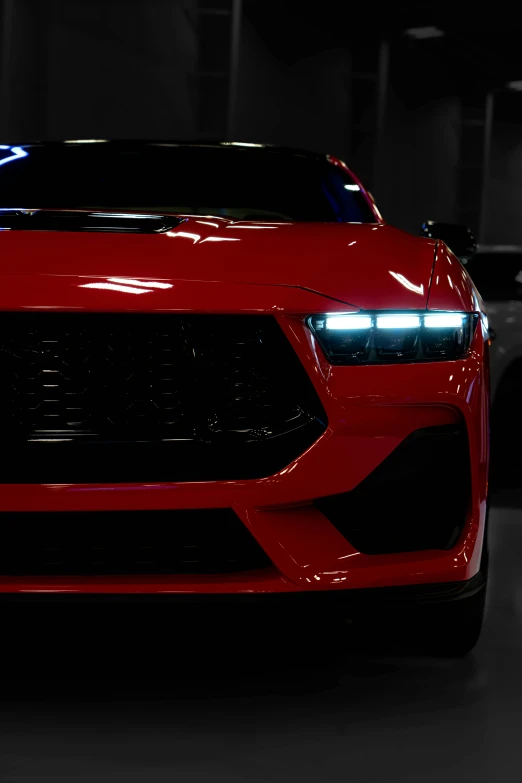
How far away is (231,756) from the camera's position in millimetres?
2242

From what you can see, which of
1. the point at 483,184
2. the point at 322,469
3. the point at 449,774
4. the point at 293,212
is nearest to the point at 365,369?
the point at 322,469

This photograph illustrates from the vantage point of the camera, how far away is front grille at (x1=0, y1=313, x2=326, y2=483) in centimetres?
231

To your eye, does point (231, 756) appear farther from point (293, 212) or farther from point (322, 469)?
point (293, 212)

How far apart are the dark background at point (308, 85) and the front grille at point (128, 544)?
7.48 metres

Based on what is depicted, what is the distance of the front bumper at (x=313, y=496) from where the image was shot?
2295 mm

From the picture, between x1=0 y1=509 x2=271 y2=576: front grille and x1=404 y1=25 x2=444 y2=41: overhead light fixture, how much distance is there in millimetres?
19192

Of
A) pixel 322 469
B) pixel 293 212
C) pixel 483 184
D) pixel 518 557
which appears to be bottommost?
pixel 518 557

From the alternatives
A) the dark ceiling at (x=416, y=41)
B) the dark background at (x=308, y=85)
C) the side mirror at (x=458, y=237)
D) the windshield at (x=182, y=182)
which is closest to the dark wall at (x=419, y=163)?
the dark background at (x=308, y=85)

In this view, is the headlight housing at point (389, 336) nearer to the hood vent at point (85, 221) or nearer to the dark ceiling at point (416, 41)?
the hood vent at point (85, 221)

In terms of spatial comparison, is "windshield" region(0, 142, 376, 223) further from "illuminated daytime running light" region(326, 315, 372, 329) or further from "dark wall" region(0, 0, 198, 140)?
"dark wall" region(0, 0, 198, 140)

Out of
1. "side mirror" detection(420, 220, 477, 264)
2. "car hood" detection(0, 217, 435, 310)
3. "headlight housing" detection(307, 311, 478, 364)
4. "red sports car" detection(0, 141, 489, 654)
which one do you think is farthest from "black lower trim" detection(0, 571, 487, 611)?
"side mirror" detection(420, 220, 477, 264)

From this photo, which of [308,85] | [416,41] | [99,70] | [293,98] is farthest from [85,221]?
[416,41]

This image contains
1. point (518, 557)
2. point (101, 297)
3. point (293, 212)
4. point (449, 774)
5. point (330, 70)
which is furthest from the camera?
point (330, 70)

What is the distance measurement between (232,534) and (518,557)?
2156 millimetres
